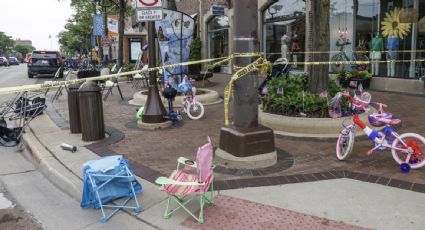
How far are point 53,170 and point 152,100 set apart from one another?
3.08m

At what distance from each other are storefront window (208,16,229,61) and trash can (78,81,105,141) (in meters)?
16.4

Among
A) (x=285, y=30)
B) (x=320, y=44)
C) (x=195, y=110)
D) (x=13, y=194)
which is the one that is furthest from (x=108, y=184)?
(x=285, y=30)

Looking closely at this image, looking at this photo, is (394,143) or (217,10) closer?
(394,143)

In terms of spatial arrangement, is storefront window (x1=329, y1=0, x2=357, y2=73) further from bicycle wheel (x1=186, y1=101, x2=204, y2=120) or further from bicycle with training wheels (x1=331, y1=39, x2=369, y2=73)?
bicycle wheel (x1=186, y1=101, x2=204, y2=120)

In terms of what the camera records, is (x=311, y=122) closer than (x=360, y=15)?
Yes

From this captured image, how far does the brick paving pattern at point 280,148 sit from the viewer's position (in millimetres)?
5293

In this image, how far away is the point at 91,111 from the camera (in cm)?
730

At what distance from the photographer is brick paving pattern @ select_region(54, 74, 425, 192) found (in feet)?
17.4

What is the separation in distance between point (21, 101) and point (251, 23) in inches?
208

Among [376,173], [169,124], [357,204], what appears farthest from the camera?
[169,124]

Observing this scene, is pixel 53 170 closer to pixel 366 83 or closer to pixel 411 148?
pixel 411 148

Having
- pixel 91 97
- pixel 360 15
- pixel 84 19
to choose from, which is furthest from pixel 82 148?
pixel 84 19

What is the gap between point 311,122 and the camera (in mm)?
7492

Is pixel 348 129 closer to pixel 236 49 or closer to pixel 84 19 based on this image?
pixel 236 49
